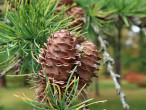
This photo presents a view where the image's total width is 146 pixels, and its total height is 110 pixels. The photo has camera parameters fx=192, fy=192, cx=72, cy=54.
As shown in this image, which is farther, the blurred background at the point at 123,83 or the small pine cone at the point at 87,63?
the blurred background at the point at 123,83

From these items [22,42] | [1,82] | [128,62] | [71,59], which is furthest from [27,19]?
[1,82]

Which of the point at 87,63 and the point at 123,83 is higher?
the point at 87,63

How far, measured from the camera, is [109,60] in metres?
0.89

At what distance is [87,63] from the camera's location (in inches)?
26.3

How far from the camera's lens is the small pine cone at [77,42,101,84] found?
2.16ft

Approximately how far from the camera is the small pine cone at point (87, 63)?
66 centimetres

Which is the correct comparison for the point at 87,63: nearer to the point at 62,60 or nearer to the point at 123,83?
the point at 62,60

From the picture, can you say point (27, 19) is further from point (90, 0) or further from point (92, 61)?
point (90, 0)

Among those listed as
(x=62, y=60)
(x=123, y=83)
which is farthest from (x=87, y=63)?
(x=123, y=83)

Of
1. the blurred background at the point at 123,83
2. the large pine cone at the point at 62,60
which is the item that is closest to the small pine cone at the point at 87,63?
the large pine cone at the point at 62,60

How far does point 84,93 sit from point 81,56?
13cm

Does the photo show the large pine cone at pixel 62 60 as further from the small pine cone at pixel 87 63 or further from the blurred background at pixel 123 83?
the blurred background at pixel 123 83

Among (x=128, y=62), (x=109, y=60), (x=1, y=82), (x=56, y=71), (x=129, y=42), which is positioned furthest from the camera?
(x=129, y=42)

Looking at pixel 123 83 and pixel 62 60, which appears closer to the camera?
pixel 62 60
